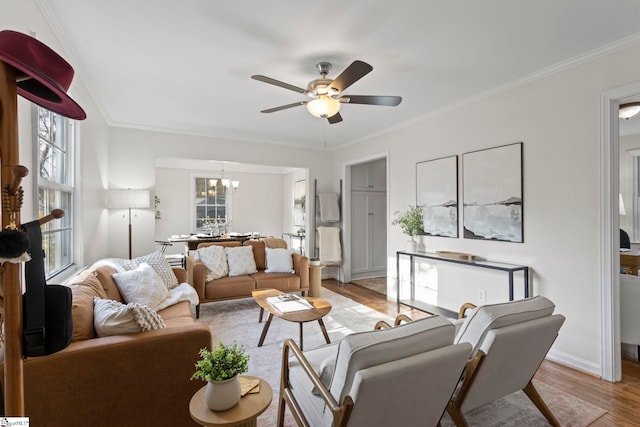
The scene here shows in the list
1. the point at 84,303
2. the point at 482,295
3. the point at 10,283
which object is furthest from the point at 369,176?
the point at 10,283

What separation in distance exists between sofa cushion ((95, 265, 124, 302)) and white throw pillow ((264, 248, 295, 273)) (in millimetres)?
2109

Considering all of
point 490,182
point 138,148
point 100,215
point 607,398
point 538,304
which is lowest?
point 607,398

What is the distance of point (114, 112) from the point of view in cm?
418

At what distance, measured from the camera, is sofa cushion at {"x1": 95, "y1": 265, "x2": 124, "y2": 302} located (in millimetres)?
2576

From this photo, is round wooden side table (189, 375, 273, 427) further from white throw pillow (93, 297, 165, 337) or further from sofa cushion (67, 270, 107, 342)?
sofa cushion (67, 270, 107, 342)

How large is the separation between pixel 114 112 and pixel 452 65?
413 centimetres

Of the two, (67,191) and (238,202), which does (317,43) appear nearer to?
(67,191)

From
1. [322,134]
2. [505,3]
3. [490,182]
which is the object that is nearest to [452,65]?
[505,3]

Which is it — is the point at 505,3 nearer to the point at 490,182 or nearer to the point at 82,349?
the point at 490,182

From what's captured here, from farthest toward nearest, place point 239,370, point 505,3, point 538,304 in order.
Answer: point 505,3 → point 538,304 → point 239,370

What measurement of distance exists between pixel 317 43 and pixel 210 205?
247 inches

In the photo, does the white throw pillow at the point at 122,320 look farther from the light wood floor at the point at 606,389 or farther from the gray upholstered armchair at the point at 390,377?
the light wood floor at the point at 606,389

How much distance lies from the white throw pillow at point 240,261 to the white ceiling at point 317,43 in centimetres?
203

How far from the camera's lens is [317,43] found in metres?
2.48
